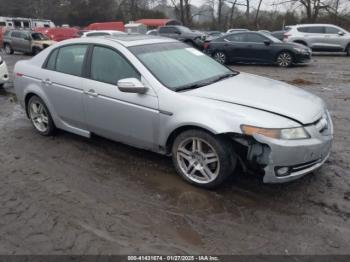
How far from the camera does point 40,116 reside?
5703 millimetres

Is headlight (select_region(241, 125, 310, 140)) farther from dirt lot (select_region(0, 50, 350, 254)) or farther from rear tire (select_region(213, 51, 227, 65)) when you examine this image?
rear tire (select_region(213, 51, 227, 65))

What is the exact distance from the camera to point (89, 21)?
56250 mm

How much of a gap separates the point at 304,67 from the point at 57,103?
A: 39.5 ft

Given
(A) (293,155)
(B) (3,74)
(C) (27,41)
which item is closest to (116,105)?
(A) (293,155)

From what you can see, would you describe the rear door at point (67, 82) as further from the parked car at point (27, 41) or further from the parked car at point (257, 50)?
the parked car at point (27, 41)

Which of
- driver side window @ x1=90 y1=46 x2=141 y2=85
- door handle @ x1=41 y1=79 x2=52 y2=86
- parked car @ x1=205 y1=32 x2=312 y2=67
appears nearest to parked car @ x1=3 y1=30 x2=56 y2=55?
parked car @ x1=205 y1=32 x2=312 y2=67

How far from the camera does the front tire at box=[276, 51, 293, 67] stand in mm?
14234

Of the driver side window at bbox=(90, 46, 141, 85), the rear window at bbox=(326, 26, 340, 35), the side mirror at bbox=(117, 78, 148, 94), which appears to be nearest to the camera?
Answer: the side mirror at bbox=(117, 78, 148, 94)

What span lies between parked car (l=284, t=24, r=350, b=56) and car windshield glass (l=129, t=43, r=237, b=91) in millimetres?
15653

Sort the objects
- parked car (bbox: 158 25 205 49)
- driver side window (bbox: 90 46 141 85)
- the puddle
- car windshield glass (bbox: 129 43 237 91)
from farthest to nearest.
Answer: parked car (bbox: 158 25 205 49)
the puddle
driver side window (bbox: 90 46 141 85)
car windshield glass (bbox: 129 43 237 91)

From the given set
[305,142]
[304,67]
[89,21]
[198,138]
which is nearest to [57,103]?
[198,138]

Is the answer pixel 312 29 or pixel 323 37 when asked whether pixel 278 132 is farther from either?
pixel 312 29

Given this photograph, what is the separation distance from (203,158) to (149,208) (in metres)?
0.80

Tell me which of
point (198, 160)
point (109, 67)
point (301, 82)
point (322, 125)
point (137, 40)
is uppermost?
point (137, 40)
